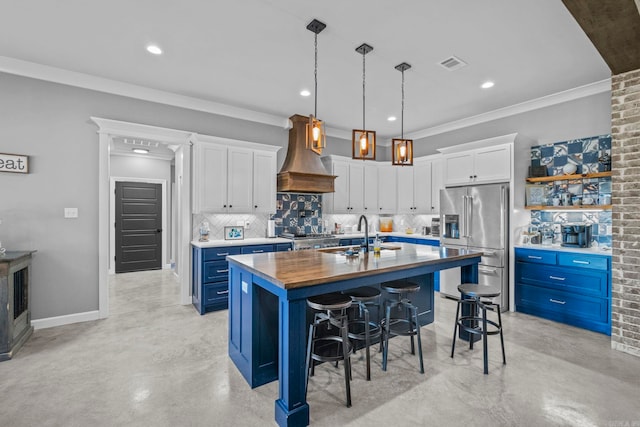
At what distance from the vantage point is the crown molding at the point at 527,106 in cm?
387

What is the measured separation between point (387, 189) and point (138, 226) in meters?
5.67

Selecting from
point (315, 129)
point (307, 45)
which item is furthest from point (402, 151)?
point (307, 45)

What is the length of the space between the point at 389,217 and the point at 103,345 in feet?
17.9

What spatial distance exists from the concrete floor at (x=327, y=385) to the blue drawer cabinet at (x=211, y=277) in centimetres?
68

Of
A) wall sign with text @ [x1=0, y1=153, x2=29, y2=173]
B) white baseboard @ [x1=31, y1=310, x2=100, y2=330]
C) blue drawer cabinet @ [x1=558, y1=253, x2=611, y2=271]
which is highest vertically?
wall sign with text @ [x1=0, y1=153, x2=29, y2=173]

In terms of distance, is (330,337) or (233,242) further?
(233,242)

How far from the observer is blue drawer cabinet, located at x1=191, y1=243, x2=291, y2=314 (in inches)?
162

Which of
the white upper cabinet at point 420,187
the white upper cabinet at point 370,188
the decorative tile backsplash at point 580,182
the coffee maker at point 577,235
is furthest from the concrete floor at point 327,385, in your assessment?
the white upper cabinet at point 370,188

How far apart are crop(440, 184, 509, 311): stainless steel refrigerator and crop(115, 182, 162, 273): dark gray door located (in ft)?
20.6

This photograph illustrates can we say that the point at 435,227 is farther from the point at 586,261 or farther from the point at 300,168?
the point at 300,168

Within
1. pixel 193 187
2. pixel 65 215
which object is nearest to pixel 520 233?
pixel 193 187

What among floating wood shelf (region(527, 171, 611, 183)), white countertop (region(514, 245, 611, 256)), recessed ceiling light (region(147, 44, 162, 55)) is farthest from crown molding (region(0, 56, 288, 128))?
white countertop (region(514, 245, 611, 256))

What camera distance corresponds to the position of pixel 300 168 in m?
5.03

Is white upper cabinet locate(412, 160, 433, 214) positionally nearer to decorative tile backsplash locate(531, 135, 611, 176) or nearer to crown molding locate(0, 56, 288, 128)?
decorative tile backsplash locate(531, 135, 611, 176)
